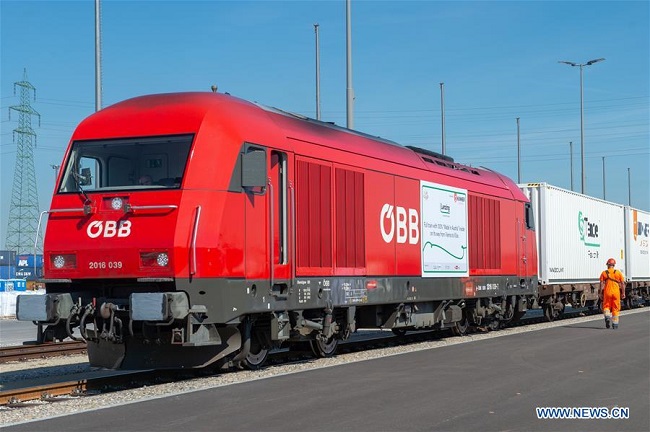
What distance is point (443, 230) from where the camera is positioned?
732 inches

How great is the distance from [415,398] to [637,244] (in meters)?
28.9

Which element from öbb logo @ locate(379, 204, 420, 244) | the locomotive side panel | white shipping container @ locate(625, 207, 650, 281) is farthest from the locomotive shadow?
white shipping container @ locate(625, 207, 650, 281)

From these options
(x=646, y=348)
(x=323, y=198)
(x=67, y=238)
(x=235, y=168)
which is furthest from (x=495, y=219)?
(x=67, y=238)

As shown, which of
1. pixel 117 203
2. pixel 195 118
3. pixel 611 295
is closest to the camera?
pixel 117 203

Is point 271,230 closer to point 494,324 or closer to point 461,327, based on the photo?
point 461,327

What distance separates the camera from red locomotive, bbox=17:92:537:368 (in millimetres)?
11211

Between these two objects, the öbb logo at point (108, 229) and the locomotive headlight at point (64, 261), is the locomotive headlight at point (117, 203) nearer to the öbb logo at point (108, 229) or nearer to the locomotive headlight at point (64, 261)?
the öbb logo at point (108, 229)

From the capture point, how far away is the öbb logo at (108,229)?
11.4m

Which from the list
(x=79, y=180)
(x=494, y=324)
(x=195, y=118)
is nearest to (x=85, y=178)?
(x=79, y=180)

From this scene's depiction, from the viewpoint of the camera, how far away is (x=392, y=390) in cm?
1045

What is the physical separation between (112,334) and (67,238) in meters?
1.56

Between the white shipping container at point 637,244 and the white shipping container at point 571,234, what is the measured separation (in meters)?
1.25

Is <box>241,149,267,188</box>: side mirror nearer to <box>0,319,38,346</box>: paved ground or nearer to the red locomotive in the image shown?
the red locomotive

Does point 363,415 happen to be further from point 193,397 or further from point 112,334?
point 112,334
